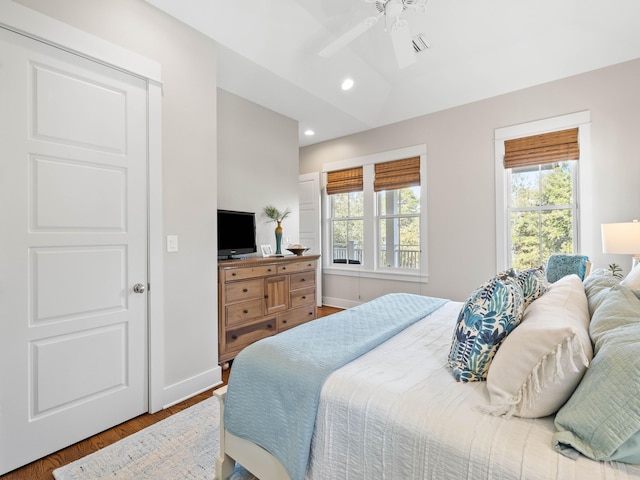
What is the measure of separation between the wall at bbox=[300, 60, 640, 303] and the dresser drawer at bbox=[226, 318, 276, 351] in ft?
6.67

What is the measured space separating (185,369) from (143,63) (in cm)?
221

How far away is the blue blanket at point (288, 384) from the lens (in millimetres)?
1216

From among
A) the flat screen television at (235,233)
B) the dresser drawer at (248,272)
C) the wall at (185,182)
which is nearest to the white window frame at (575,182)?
the dresser drawer at (248,272)

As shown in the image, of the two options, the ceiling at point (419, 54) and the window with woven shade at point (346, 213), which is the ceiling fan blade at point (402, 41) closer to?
the ceiling at point (419, 54)

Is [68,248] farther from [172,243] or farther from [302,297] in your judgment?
[302,297]

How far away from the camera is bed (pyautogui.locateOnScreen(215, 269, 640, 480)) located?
81 cm

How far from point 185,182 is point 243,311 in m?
1.29

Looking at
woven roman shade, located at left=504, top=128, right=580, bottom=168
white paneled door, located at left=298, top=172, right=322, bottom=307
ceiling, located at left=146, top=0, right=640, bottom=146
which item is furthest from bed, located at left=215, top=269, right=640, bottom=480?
white paneled door, located at left=298, top=172, right=322, bottom=307

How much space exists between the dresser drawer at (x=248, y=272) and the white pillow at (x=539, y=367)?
87.4 inches

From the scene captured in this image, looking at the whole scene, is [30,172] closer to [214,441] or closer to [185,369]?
[185,369]

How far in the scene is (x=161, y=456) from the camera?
174 centimetres

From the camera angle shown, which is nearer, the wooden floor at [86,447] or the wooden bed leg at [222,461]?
the wooden bed leg at [222,461]

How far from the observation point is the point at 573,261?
2.80 m

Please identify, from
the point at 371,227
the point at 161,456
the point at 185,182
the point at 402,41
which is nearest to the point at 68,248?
the point at 185,182
